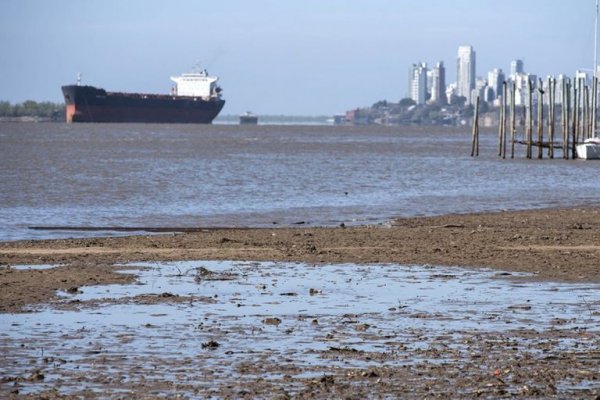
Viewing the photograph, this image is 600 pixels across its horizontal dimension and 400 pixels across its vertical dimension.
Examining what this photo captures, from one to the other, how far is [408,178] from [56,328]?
44.6 meters

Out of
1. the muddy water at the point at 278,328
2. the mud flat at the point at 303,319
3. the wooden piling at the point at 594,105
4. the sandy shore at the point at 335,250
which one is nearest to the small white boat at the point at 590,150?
the wooden piling at the point at 594,105

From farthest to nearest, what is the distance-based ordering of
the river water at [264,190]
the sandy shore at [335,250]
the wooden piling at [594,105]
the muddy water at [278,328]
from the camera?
1. the wooden piling at [594,105]
2. the river water at [264,190]
3. the sandy shore at [335,250]
4. the muddy water at [278,328]

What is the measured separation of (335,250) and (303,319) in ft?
24.9

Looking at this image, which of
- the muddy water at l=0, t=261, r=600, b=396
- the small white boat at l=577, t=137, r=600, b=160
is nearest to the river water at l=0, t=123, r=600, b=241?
the small white boat at l=577, t=137, r=600, b=160

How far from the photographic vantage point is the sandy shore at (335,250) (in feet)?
55.9

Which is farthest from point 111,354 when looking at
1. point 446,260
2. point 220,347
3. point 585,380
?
point 446,260

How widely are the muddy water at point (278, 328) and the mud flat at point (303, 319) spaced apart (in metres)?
0.02

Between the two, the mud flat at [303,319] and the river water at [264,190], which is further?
the river water at [264,190]

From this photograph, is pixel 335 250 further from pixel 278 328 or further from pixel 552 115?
pixel 552 115

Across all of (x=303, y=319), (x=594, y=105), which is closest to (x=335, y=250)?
(x=303, y=319)

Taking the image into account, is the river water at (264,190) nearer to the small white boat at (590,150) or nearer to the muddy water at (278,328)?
the small white boat at (590,150)

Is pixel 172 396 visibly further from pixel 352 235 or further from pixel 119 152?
pixel 119 152

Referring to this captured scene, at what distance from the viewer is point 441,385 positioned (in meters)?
10.1

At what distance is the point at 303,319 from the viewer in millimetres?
13430
